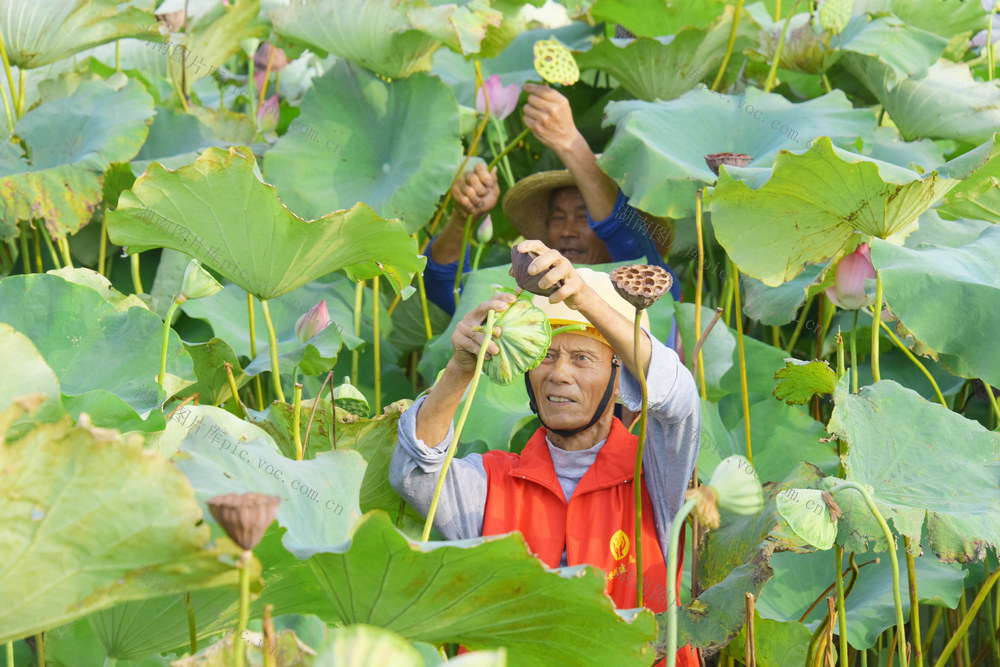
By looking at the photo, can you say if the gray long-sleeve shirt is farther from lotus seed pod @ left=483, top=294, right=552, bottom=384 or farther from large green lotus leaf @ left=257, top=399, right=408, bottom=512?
lotus seed pod @ left=483, top=294, right=552, bottom=384

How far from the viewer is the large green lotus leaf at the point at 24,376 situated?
0.94 m

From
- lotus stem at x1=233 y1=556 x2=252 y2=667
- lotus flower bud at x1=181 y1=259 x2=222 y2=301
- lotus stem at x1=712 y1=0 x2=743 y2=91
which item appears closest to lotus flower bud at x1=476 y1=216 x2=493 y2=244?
lotus stem at x1=712 y1=0 x2=743 y2=91

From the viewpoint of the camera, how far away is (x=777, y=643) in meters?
1.37

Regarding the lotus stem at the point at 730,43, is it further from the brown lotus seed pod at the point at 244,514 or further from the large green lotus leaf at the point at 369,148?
→ the brown lotus seed pod at the point at 244,514

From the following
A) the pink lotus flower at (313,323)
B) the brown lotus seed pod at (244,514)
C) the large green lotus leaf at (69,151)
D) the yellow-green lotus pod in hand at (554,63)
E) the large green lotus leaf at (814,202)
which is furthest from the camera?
the yellow-green lotus pod in hand at (554,63)

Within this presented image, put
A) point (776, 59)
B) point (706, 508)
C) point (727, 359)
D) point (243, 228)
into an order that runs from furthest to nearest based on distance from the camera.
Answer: point (776, 59), point (727, 359), point (243, 228), point (706, 508)

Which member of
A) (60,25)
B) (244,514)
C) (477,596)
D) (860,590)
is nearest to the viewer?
(244,514)

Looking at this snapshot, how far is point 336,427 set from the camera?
1.34 meters

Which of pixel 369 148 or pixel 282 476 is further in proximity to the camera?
pixel 369 148

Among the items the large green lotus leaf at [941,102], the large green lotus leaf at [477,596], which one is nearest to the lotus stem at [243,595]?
the large green lotus leaf at [477,596]

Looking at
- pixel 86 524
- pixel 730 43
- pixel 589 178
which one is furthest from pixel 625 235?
pixel 86 524

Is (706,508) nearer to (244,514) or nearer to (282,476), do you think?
(244,514)

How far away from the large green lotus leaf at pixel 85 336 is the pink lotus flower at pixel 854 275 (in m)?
0.94

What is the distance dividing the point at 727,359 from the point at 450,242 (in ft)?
2.31
